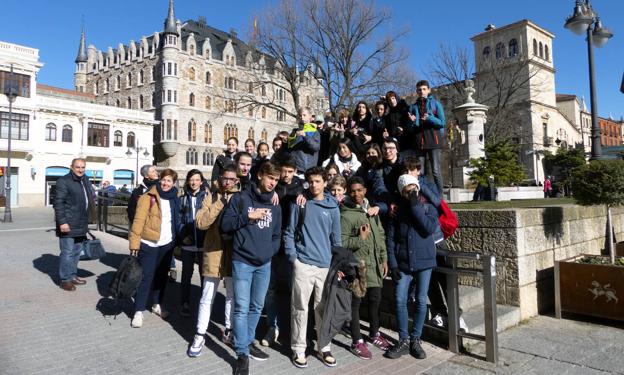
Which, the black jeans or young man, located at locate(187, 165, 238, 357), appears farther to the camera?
the black jeans

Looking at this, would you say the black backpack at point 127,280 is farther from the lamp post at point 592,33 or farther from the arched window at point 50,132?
the arched window at point 50,132

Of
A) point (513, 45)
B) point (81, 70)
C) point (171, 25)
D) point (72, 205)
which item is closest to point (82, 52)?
point (81, 70)

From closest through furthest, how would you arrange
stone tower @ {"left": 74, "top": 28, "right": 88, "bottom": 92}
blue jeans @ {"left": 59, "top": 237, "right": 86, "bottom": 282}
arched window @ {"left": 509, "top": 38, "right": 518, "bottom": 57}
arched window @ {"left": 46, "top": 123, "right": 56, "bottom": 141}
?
blue jeans @ {"left": 59, "top": 237, "right": 86, "bottom": 282}
arched window @ {"left": 46, "top": 123, "right": 56, "bottom": 141}
arched window @ {"left": 509, "top": 38, "right": 518, "bottom": 57}
stone tower @ {"left": 74, "top": 28, "right": 88, "bottom": 92}

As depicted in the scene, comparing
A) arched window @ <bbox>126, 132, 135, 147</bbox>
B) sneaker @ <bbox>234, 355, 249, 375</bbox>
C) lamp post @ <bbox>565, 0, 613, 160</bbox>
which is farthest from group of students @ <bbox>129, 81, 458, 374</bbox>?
arched window @ <bbox>126, 132, 135, 147</bbox>

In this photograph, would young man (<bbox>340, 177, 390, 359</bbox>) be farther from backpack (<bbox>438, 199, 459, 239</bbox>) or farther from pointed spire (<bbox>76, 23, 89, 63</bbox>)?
pointed spire (<bbox>76, 23, 89, 63</bbox>)

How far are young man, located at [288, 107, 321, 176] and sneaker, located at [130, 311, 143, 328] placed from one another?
276 centimetres

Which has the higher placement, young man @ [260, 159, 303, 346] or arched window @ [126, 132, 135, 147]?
arched window @ [126, 132, 135, 147]

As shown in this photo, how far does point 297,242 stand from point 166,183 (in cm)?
217

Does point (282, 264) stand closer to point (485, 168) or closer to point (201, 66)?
point (485, 168)

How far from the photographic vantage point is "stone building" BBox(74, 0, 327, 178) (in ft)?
165

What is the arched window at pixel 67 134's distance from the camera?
40250mm

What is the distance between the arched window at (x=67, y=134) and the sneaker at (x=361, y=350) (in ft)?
143

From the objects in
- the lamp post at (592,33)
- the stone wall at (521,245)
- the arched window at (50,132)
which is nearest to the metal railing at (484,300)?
the stone wall at (521,245)

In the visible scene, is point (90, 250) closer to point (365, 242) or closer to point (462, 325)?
point (365, 242)
